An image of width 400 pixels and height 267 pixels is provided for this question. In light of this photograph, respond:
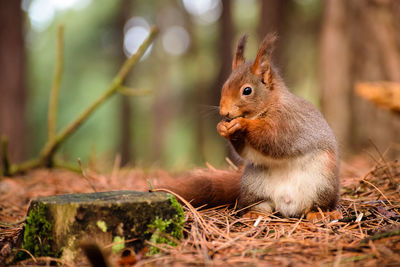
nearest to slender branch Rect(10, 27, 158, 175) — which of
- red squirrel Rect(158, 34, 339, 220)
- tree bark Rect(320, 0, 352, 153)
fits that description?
red squirrel Rect(158, 34, 339, 220)

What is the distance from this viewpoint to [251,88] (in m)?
1.80

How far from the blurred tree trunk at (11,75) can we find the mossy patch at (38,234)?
3.49 metres

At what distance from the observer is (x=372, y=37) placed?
4.43 meters

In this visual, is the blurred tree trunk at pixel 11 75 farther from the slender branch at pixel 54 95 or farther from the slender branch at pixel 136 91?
the slender branch at pixel 136 91

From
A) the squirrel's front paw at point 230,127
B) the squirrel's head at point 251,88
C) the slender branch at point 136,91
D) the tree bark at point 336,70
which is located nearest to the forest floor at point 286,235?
the squirrel's front paw at point 230,127

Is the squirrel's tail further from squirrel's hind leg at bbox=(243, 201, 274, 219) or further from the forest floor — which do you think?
squirrel's hind leg at bbox=(243, 201, 274, 219)

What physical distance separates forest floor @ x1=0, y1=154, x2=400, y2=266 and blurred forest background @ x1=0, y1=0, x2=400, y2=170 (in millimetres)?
438

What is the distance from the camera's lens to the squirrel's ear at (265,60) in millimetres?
1772

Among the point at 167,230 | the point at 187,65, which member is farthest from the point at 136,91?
the point at 187,65

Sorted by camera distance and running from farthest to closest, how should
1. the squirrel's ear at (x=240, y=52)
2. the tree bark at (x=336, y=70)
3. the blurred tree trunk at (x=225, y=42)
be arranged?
the blurred tree trunk at (x=225, y=42), the tree bark at (x=336, y=70), the squirrel's ear at (x=240, y=52)

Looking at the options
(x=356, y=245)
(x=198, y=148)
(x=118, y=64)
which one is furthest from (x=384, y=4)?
(x=198, y=148)

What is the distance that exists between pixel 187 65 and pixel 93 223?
10.7m

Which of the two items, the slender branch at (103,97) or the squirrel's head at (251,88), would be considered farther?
the slender branch at (103,97)

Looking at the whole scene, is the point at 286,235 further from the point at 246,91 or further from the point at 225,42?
the point at 225,42
